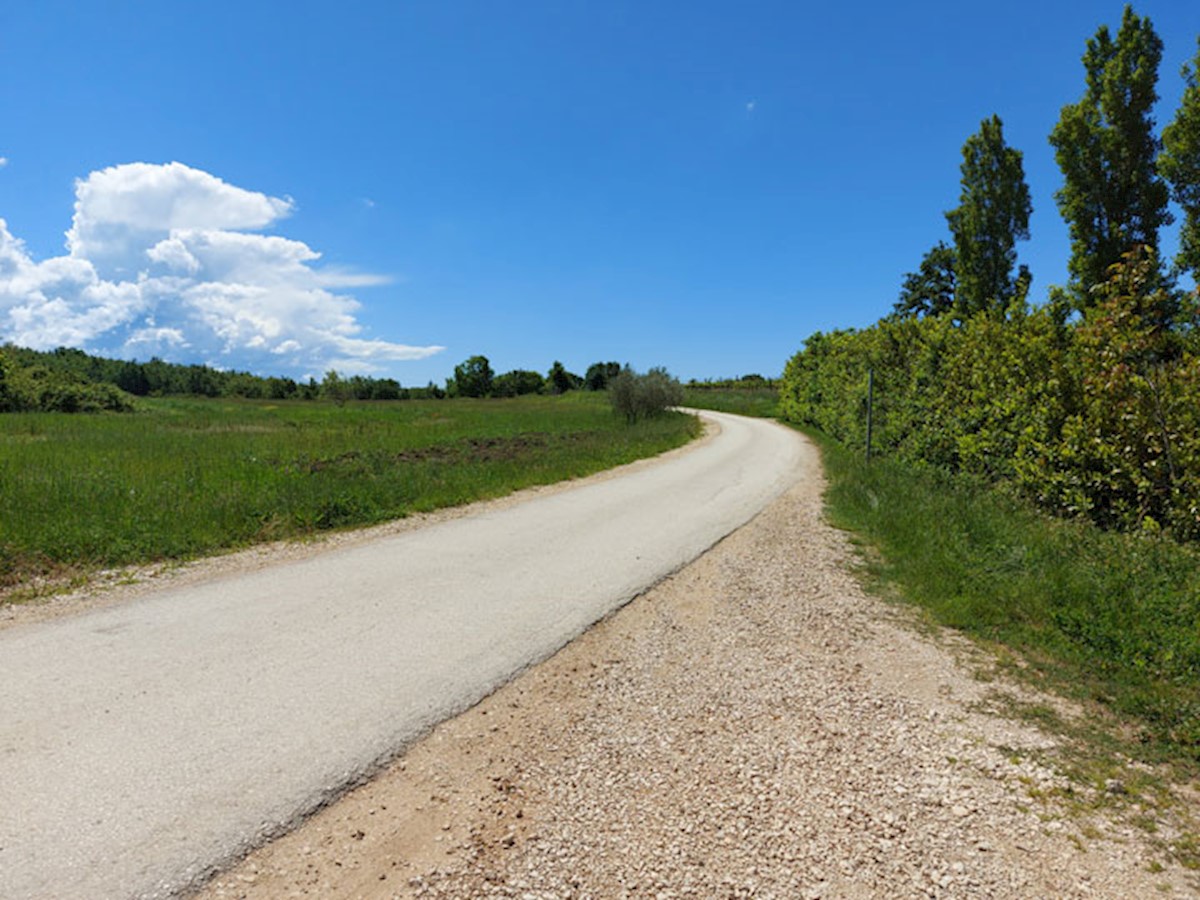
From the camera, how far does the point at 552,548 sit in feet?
28.2

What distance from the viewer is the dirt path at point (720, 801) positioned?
2.67 meters

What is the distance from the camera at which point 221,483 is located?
37.1 feet

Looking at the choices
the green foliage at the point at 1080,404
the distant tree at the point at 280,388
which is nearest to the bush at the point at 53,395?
the green foliage at the point at 1080,404

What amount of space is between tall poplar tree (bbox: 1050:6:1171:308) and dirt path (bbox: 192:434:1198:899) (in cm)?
1631

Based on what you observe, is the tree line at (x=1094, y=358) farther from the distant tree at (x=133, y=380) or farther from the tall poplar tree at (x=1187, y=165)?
the distant tree at (x=133, y=380)

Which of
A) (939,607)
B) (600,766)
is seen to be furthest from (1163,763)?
(600,766)

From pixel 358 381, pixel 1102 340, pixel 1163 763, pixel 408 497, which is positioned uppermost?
pixel 358 381

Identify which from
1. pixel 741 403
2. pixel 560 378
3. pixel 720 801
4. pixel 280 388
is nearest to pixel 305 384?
pixel 280 388

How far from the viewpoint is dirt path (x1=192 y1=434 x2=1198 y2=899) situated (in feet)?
8.75

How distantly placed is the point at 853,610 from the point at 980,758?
9.11 feet

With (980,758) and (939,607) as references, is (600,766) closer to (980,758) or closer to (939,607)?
(980,758)

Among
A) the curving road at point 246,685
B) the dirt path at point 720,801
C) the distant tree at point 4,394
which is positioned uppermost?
the distant tree at point 4,394

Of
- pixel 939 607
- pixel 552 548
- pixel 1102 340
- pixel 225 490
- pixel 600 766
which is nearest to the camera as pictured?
pixel 600 766

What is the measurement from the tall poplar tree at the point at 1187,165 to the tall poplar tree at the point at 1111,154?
13.9 feet
